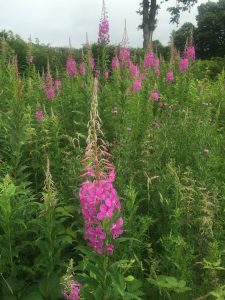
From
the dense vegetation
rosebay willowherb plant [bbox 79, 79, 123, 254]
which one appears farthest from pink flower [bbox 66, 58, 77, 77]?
rosebay willowherb plant [bbox 79, 79, 123, 254]

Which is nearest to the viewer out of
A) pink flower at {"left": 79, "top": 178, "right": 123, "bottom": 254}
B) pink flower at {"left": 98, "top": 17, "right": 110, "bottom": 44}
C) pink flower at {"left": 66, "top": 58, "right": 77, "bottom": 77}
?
pink flower at {"left": 79, "top": 178, "right": 123, "bottom": 254}

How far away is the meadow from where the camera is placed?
255cm

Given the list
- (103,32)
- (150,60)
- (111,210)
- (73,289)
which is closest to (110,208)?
(111,210)

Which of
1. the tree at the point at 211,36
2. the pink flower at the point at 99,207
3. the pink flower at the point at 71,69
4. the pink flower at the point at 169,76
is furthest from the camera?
the tree at the point at 211,36

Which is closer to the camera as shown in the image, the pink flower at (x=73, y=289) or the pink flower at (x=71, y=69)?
the pink flower at (x=73, y=289)

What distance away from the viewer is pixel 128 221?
3.44 m

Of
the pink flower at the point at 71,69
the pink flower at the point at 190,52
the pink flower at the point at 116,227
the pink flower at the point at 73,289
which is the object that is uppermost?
the pink flower at the point at 190,52

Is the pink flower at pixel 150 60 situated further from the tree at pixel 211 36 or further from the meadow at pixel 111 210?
the tree at pixel 211 36

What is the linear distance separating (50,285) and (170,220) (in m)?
1.20

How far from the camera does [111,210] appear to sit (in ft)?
7.63

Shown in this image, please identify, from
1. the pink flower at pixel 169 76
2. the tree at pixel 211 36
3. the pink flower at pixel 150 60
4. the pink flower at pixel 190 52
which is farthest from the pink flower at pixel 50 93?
the tree at pixel 211 36

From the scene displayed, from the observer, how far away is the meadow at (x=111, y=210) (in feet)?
8.37

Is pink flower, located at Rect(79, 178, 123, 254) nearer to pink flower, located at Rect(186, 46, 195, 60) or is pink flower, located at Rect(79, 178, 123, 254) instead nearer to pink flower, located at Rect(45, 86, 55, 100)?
pink flower, located at Rect(45, 86, 55, 100)

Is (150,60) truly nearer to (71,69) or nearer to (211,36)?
(71,69)
